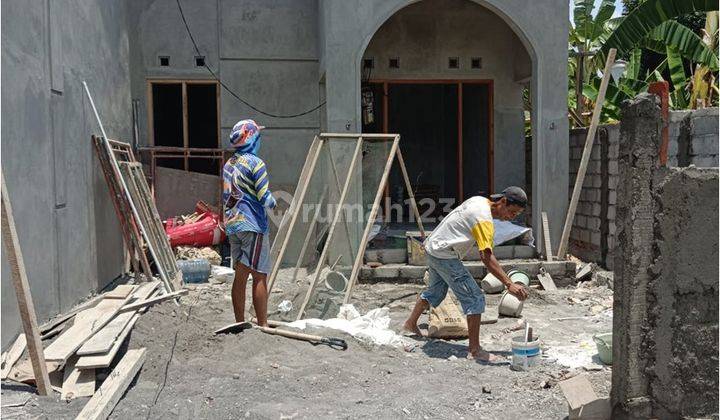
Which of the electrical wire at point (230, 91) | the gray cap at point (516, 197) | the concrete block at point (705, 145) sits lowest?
the gray cap at point (516, 197)

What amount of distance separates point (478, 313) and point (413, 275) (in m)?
3.53

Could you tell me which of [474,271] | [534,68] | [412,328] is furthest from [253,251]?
[534,68]

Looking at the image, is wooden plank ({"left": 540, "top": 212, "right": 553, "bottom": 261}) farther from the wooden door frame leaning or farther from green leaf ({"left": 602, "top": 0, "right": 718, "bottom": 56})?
green leaf ({"left": 602, "top": 0, "right": 718, "bottom": 56})

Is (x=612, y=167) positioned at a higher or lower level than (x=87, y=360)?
higher

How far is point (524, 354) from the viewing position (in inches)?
203

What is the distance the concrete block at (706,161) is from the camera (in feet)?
23.6

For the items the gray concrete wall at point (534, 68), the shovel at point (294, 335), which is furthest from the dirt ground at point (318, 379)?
the gray concrete wall at point (534, 68)

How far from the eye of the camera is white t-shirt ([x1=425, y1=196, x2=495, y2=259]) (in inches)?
207

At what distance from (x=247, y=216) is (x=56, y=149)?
6.92ft

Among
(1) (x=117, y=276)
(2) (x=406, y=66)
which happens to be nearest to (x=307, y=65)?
(2) (x=406, y=66)

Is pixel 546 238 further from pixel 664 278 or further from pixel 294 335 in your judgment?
pixel 664 278

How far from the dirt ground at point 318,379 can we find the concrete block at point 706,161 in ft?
8.54

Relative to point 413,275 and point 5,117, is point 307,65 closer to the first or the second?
point 413,275

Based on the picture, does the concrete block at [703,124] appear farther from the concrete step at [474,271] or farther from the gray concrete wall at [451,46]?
the gray concrete wall at [451,46]
